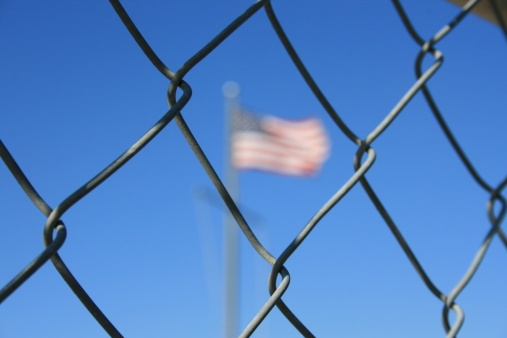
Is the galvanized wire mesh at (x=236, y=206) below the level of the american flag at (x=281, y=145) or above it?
below

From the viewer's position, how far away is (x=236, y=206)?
1.60 feet

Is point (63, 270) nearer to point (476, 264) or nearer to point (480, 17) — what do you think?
point (476, 264)

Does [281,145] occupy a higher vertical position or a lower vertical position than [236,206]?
higher

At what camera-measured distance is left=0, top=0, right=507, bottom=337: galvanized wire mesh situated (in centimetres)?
39

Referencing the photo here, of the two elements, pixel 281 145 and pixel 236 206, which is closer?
pixel 236 206

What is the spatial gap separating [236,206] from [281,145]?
5.89 meters

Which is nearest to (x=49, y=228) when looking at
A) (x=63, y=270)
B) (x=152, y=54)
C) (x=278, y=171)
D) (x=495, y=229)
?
(x=63, y=270)

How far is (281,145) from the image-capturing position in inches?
251

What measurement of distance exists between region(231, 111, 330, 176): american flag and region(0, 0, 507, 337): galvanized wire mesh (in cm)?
540

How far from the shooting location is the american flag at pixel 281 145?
244 inches

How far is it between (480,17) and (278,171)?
5.44 meters

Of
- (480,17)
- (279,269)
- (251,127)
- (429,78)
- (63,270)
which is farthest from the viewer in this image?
(251,127)

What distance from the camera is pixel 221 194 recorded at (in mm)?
475

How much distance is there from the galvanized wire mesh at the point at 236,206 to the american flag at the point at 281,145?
213 inches
